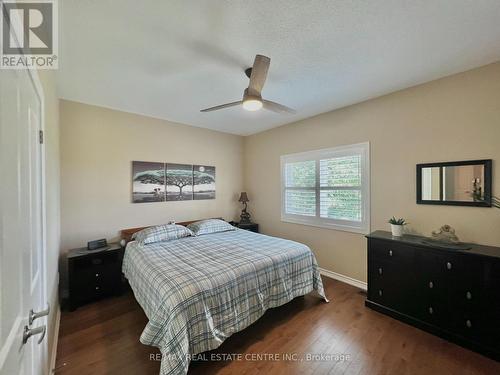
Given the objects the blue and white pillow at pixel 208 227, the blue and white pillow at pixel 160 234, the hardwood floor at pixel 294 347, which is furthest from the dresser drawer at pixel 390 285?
the blue and white pillow at pixel 160 234

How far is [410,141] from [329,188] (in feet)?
4.02

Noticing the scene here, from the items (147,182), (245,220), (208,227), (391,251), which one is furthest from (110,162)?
(391,251)

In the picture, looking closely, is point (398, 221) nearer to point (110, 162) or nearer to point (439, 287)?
point (439, 287)

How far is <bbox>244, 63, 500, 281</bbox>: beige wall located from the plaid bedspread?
1.04m

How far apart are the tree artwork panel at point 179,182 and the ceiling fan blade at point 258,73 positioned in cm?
232

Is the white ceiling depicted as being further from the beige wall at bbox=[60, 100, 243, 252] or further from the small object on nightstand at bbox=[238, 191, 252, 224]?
the small object on nightstand at bbox=[238, 191, 252, 224]

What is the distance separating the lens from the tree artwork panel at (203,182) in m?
4.07

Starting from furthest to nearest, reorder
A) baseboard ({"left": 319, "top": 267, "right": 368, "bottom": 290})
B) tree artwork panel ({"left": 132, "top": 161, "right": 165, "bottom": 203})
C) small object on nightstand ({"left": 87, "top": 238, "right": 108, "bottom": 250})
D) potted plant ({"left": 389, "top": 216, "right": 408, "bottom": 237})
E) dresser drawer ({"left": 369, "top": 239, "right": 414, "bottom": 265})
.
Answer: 1. tree artwork panel ({"left": 132, "top": 161, "right": 165, "bottom": 203})
2. baseboard ({"left": 319, "top": 267, "right": 368, "bottom": 290})
3. small object on nightstand ({"left": 87, "top": 238, "right": 108, "bottom": 250})
4. potted plant ({"left": 389, "top": 216, "right": 408, "bottom": 237})
5. dresser drawer ({"left": 369, "top": 239, "right": 414, "bottom": 265})

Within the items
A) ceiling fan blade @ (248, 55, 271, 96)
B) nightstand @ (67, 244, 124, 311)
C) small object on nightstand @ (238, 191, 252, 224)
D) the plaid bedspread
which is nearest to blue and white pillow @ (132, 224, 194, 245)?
the plaid bedspread

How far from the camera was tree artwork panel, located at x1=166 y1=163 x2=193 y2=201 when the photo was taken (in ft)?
12.3

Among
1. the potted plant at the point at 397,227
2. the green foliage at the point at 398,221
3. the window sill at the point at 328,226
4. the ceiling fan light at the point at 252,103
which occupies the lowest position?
the window sill at the point at 328,226

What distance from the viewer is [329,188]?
3.44m

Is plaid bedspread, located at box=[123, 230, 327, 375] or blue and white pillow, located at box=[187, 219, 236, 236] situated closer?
plaid bedspread, located at box=[123, 230, 327, 375]

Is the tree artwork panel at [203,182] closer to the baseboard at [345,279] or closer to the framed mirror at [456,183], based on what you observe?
the baseboard at [345,279]
